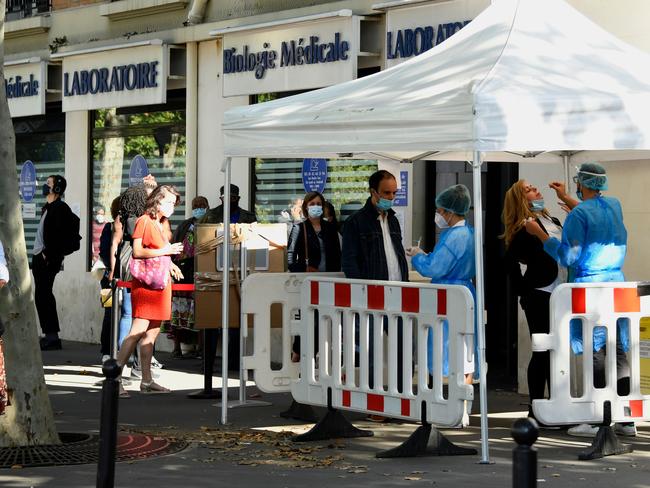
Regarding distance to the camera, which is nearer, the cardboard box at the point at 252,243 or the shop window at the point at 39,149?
the cardboard box at the point at 252,243

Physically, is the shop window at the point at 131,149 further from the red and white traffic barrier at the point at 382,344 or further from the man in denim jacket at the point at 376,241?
the red and white traffic barrier at the point at 382,344

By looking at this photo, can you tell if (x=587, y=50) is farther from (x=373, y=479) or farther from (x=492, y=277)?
(x=492, y=277)

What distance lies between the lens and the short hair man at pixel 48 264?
1792 centimetres

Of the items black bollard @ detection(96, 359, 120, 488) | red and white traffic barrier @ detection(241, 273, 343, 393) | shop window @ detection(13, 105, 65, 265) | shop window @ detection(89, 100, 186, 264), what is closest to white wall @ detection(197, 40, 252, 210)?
shop window @ detection(89, 100, 186, 264)

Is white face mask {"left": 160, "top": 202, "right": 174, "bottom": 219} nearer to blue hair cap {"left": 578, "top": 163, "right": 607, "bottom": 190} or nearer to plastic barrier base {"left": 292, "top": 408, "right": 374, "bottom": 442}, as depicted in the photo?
plastic barrier base {"left": 292, "top": 408, "right": 374, "bottom": 442}

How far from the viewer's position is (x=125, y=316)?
14.0 metres

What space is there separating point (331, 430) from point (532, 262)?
1974 millimetres

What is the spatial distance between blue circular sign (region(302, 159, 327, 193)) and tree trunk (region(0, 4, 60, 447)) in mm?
6897

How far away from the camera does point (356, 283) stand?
10109mm

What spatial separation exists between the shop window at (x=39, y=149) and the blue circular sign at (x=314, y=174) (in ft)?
17.5

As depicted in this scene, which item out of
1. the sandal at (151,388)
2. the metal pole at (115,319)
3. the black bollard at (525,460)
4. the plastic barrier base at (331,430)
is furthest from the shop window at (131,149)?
the black bollard at (525,460)

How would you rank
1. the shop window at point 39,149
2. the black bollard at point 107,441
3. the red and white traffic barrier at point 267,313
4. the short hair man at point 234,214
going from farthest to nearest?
the shop window at point 39,149
the short hair man at point 234,214
the red and white traffic barrier at point 267,313
the black bollard at point 107,441

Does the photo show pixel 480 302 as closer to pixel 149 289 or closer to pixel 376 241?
pixel 376 241

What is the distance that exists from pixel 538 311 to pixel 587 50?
75.7 inches
